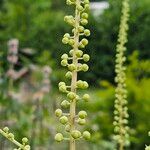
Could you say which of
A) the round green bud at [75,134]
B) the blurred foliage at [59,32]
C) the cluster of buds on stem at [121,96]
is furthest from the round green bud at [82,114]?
the blurred foliage at [59,32]

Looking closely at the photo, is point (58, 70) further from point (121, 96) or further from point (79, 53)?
point (79, 53)

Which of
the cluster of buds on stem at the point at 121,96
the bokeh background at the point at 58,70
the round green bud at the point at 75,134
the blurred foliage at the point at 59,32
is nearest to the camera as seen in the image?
the round green bud at the point at 75,134

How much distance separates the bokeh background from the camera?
9.09 meters

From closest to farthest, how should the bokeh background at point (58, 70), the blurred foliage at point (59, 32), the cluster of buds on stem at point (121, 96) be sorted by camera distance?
the cluster of buds on stem at point (121, 96), the bokeh background at point (58, 70), the blurred foliage at point (59, 32)

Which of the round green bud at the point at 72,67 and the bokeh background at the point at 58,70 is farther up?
the bokeh background at the point at 58,70

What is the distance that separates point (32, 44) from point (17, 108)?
18.1 metres

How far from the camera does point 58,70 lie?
23.1 meters

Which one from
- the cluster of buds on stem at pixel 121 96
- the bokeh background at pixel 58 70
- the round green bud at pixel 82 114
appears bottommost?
the round green bud at pixel 82 114

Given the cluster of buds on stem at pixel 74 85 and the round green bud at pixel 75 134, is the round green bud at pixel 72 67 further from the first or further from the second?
the round green bud at pixel 75 134

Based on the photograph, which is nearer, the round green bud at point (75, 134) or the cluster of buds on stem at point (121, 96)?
the round green bud at point (75, 134)

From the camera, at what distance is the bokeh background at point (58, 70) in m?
9.09

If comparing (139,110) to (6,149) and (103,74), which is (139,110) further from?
(103,74)

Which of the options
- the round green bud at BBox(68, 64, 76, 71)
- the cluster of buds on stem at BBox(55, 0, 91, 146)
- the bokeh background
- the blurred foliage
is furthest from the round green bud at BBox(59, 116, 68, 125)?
the blurred foliage

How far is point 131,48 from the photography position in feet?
80.4
